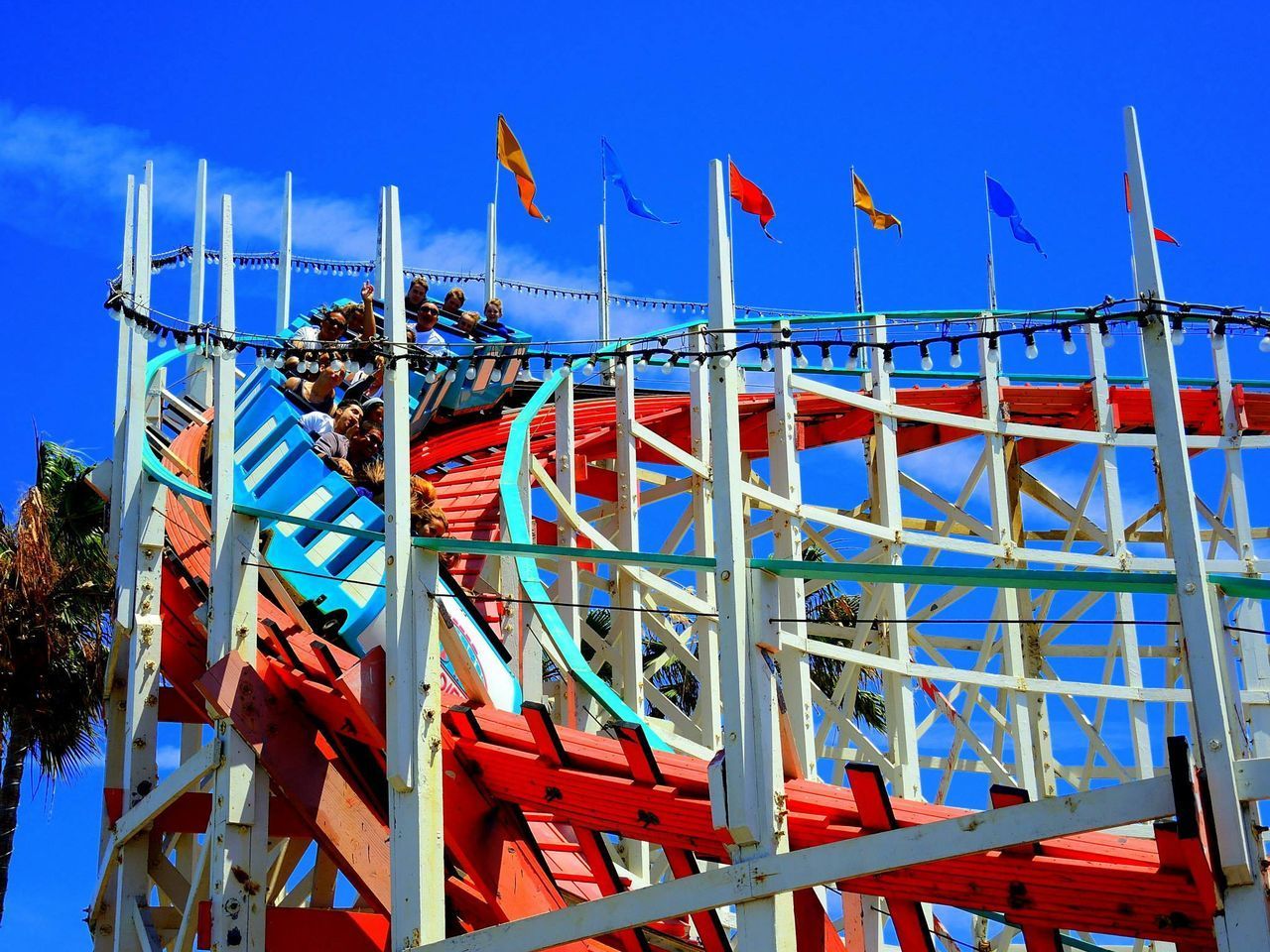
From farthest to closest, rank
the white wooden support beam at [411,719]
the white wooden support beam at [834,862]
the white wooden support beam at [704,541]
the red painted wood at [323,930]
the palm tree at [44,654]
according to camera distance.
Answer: the palm tree at [44,654] → the white wooden support beam at [704,541] → the red painted wood at [323,930] → the white wooden support beam at [411,719] → the white wooden support beam at [834,862]

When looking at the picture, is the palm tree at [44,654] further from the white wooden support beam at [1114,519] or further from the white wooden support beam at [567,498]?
the white wooden support beam at [1114,519]

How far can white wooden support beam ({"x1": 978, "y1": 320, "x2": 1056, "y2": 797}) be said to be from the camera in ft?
39.7

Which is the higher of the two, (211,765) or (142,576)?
(142,576)

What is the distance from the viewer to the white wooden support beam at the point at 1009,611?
476 inches

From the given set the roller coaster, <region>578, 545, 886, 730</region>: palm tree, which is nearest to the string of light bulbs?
the roller coaster

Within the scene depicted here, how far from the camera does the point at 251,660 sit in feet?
30.8

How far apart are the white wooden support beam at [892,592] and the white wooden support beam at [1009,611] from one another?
72 cm

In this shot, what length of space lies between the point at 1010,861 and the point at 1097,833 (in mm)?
426

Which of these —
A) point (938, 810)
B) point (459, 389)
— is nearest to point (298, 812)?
point (938, 810)

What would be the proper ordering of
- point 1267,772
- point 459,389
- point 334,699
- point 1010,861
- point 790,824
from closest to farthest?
1. point 1267,772
2. point 1010,861
3. point 790,824
4. point 334,699
5. point 459,389

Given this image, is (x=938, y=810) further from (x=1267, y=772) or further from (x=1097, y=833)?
(x=1267, y=772)

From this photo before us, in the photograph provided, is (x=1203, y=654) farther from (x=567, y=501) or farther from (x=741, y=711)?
(x=567, y=501)

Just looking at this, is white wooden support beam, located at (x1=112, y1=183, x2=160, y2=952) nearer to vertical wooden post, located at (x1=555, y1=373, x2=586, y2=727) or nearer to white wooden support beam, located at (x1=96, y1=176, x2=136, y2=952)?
white wooden support beam, located at (x1=96, y1=176, x2=136, y2=952)

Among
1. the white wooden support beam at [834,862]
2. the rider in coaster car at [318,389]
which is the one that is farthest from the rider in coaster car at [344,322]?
the white wooden support beam at [834,862]
